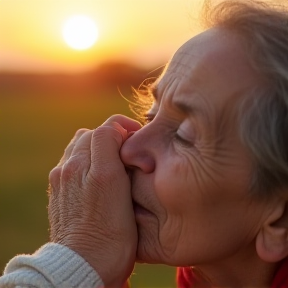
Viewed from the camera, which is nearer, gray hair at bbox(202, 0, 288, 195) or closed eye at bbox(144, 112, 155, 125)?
gray hair at bbox(202, 0, 288, 195)

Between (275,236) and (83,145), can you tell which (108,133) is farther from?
(275,236)

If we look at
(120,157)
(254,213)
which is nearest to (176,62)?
(120,157)

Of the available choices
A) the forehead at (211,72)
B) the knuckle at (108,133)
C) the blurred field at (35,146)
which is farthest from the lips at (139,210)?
the blurred field at (35,146)

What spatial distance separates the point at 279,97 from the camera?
2857 millimetres

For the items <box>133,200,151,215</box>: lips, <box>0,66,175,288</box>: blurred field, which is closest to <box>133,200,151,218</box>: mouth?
<box>133,200,151,215</box>: lips

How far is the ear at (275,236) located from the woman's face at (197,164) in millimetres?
40

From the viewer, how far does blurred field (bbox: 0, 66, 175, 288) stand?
10.1 meters

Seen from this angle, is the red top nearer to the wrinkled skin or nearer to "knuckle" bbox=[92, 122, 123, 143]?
the wrinkled skin

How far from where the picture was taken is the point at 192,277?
11.3 feet

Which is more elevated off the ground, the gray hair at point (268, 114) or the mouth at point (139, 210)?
the gray hair at point (268, 114)

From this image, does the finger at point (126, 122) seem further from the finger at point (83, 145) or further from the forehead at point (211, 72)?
the forehead at point (211, 72)

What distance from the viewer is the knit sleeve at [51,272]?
2.85 meters

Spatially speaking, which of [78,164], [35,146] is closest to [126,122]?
[78,164]

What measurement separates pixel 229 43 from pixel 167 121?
37cm
